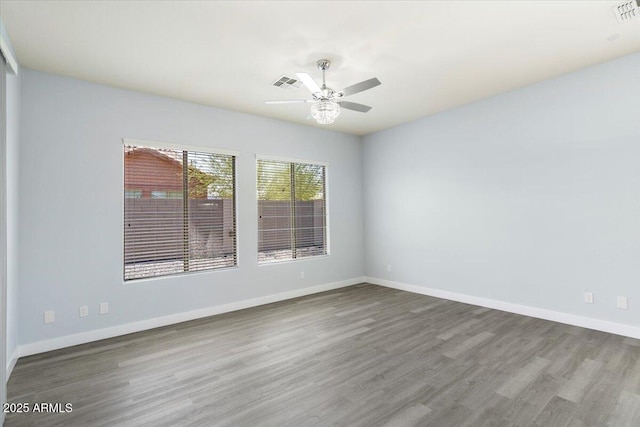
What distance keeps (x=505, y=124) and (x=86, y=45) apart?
4.96 m

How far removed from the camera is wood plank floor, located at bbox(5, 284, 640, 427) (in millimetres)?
2170

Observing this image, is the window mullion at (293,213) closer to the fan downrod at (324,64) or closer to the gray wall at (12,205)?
the fan downrod at (324,64)

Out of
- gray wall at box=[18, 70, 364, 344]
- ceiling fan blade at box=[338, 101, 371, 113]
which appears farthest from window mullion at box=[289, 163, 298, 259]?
ceiling fan blade at box=[338, 101, 371, 113]

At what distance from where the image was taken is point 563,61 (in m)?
3.47

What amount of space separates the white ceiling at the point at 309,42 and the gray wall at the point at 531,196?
464mm

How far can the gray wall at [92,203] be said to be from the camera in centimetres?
333

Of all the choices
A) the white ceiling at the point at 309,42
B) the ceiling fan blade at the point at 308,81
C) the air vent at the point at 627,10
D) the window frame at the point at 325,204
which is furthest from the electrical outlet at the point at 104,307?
the air vent at the point at 627,10

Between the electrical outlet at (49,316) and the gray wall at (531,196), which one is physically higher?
the gray wall at (531,196)

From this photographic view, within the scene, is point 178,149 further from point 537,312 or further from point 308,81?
point 537,312

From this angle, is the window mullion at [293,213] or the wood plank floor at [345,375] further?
the window mullion at [293,213]

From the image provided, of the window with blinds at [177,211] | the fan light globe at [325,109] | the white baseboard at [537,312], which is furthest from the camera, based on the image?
the window with blinds at [177,211]

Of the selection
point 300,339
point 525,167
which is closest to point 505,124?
point 525,167

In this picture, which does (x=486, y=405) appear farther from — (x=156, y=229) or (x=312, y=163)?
(x=312, y=163)

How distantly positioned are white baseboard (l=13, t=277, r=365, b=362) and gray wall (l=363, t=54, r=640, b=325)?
2131mm
